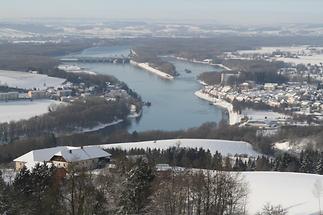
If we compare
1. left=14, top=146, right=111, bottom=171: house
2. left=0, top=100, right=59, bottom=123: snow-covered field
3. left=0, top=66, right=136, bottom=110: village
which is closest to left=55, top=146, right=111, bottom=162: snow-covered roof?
left=14, top=146, right=111, bottom=171: house

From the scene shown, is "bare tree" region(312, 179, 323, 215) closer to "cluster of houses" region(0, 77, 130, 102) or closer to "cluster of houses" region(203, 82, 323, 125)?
"cluster of houses" region(203, 82, 323, 125)

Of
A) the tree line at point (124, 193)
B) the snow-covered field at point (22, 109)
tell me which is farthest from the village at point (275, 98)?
the tree line at point (124, 193)

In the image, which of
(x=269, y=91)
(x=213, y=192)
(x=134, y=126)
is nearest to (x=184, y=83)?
(x=269, y=91)

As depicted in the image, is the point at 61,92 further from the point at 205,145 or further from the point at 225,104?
the point at 205,145

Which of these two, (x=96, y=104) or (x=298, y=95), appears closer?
(x=96, y=104)

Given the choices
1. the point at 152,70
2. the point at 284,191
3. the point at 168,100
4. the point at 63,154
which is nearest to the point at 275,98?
the point at 168,100

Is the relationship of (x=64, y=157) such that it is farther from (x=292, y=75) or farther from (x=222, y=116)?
(x=292, y=75)
